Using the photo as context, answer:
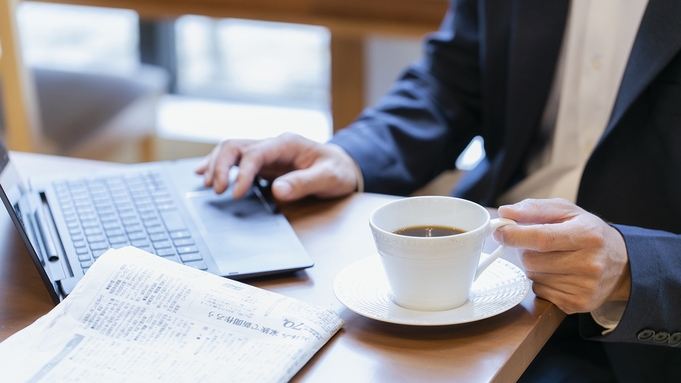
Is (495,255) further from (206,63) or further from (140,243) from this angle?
(206,63)

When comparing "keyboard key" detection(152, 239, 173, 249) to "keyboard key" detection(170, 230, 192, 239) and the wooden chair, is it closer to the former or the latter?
"keyboard key" detection(170, 230, 192, 239)

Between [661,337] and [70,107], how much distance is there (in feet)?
6.68

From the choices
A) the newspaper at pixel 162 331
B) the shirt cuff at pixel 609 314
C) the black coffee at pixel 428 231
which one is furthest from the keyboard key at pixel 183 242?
the shirt cuff at pixel 609 314

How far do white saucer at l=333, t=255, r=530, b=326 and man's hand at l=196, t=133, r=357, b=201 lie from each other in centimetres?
19

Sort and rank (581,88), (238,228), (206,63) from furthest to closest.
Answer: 1. (206,63)
2. (581,88)
3. (238,228)

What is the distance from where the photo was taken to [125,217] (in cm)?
78

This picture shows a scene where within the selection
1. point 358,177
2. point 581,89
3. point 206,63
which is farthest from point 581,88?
point 206,63

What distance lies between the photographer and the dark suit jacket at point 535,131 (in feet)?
2.21

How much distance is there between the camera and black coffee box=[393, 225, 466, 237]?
2.00ft

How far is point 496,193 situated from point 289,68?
1842 mm

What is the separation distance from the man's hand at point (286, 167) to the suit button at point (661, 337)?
367 millimetres

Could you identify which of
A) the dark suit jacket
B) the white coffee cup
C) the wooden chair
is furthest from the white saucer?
the wooden chair

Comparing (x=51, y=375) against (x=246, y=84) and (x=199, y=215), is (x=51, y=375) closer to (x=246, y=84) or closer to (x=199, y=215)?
(x=199, y=215)

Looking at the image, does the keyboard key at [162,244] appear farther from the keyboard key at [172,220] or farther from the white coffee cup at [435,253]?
the white coffee cup at [435,253]
